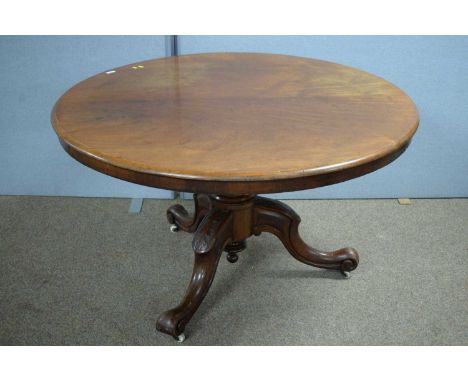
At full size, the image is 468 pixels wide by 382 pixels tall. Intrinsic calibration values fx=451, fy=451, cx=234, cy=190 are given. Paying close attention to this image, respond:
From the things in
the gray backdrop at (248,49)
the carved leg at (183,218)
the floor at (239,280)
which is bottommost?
the floor at (239,280)

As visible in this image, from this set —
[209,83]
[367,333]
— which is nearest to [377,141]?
[209,83]

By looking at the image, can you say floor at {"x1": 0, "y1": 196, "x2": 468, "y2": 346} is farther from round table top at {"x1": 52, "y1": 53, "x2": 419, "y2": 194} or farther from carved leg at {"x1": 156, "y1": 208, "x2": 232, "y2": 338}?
round table top at {"x1": 52, "y1": 53, "x2": 419, "y2": 194}

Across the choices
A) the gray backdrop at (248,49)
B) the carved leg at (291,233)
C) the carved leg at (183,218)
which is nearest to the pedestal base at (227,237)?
the carved leg at (291,233)

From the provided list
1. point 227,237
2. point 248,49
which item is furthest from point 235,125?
point 248,49

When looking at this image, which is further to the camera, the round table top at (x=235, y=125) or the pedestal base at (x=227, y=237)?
the pedestal base at (x=227, y=237)

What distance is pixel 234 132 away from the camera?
107 centimetres

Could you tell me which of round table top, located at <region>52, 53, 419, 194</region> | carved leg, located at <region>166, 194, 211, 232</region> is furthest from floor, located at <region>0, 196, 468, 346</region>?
round table top, located at <region>52, 53, 419, 194</region>

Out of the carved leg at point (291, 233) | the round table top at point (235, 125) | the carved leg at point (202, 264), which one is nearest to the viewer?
the round table top at point (235, 125)

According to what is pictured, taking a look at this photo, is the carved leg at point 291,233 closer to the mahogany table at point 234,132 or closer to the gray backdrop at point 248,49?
the mahogany table at point 234,132

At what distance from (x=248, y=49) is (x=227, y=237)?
873 mm

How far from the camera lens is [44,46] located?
193 centimetres

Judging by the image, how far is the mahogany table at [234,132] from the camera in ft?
3.02

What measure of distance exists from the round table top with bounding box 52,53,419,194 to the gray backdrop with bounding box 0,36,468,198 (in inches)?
16.5

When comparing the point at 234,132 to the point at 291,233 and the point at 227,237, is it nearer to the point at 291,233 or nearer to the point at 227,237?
the point at 227,237
